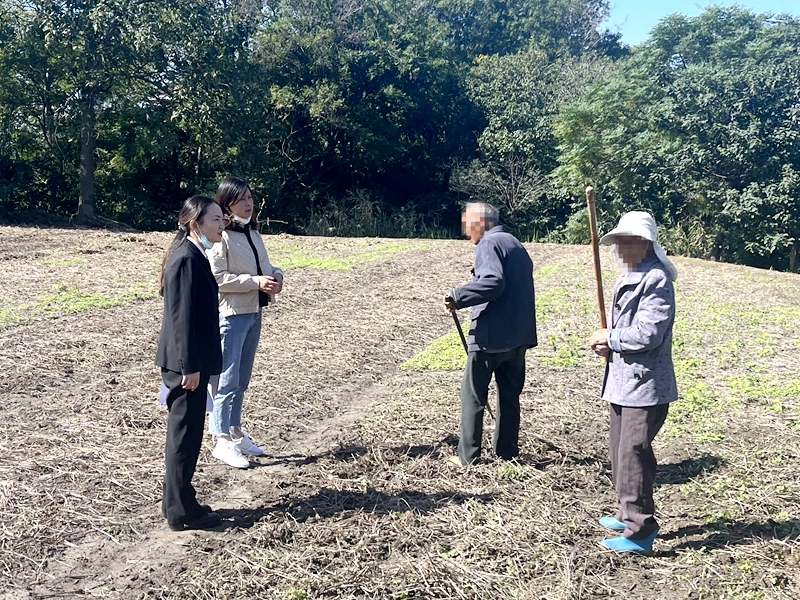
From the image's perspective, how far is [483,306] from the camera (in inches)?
193

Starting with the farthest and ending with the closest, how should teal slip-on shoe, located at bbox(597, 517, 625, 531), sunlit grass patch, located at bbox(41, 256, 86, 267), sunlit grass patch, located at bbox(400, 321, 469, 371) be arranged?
1. sunlit grass patch, located at bbox(41, 256, 86, 267)
2. sunlit grass patch, located at bbox(400, 321, 469, 371)
3. teal slip-on shoe, located at bbox(597, 517, 625, 531)

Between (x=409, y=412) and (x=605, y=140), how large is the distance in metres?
22.1

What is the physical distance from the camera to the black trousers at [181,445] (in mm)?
4039

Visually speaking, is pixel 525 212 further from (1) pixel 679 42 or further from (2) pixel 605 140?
(1) pixel 679 42

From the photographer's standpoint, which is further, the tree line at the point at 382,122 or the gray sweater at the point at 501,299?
the tree line at the point at 382,122

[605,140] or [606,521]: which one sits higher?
[605,140]

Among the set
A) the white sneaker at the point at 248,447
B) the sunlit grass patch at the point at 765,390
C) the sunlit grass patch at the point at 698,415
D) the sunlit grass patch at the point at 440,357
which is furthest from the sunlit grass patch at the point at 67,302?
the sunlit grass patch at the point at 765,390

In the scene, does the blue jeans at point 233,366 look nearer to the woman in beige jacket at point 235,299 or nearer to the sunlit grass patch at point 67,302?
the woman in beige jacket at point 235,299

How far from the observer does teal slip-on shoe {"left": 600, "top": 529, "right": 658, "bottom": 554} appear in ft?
12.7

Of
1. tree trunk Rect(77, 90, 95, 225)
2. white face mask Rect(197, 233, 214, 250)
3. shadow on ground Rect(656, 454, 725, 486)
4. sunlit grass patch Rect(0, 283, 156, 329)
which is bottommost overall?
shadow on ground Rect(656, 454, 725, 486)

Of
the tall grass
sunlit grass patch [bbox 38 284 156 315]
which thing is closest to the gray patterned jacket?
sunlit grass patch [bbox 38 284 156 315]

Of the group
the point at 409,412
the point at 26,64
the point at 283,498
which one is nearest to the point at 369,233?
the point at 26,64

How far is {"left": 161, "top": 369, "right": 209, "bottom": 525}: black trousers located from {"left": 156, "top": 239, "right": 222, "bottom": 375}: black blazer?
0.33 ft

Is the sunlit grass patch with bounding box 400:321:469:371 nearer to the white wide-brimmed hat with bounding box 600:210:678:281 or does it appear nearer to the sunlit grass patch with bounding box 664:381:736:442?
the sunlit grass patch with bounding box 664:381:736:442
